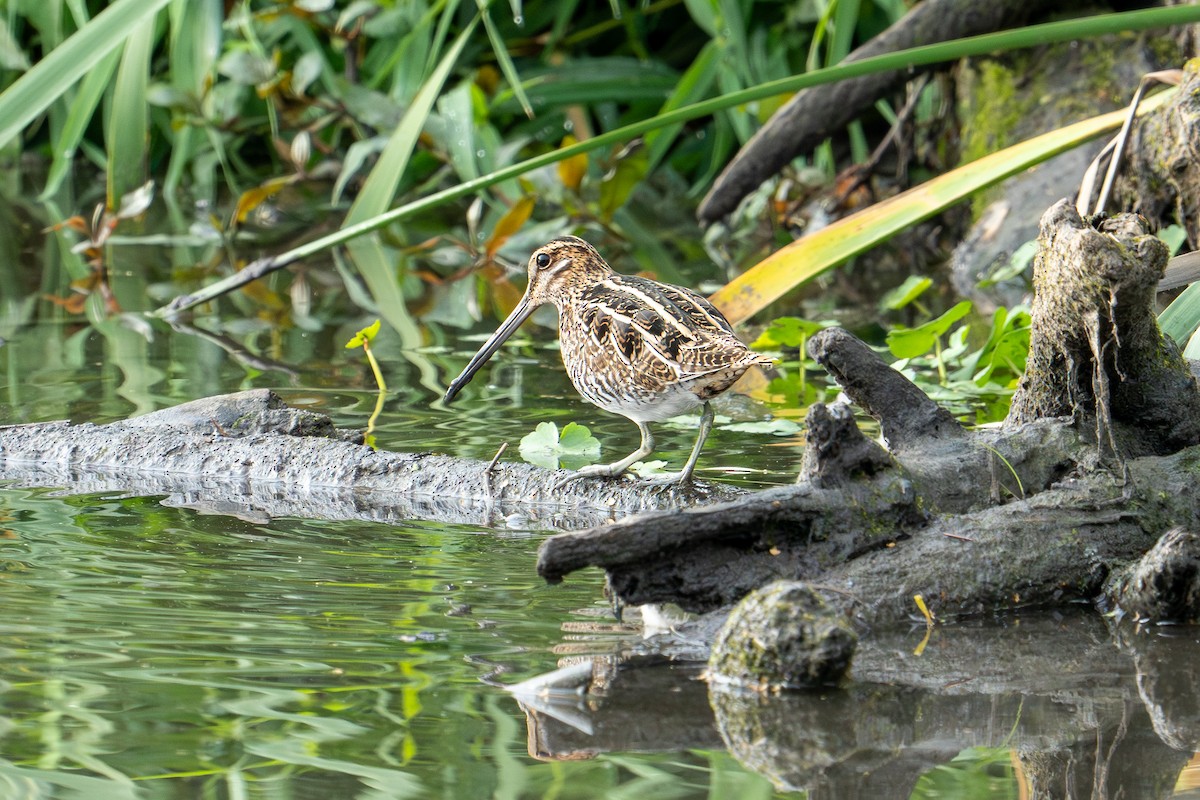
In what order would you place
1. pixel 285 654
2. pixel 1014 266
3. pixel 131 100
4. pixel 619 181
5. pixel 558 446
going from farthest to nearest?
pixel 619 181 → pixel 1014 266 → pixel 131 100 → pixel 558 446 → pixel 285 654

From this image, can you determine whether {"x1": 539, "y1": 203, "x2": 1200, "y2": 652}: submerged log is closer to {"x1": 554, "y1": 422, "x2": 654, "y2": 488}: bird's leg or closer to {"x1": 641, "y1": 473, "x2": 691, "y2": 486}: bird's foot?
{"x1": 641, "y1": 473, "x2": 691, "y2": 486}: bird's foot

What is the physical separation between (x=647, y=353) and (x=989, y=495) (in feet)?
3.13

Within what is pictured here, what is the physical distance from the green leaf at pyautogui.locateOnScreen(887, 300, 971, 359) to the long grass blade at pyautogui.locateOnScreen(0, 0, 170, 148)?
275 cm

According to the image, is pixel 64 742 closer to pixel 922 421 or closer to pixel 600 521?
pixel 600 521

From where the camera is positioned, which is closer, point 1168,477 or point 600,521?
point 1168,477

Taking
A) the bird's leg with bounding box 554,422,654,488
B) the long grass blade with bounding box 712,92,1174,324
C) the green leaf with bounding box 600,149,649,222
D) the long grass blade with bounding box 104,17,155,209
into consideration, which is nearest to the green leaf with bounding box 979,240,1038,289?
the long grass blade with bounding box 712,92,1174,324

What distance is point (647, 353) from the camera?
402 cm

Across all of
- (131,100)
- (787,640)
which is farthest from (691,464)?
(131,100)

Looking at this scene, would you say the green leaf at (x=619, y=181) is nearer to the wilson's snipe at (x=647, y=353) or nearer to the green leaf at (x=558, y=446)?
the wilson's snipe at (x=647, y=353)

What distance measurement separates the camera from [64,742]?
8.44 ft

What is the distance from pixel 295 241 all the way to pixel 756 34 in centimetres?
299

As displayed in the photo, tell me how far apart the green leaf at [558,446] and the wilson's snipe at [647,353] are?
0.49 feet

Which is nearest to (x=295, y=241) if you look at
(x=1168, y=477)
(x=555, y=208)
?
(x=555, y=208)

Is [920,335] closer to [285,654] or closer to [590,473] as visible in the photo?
[590,473]
